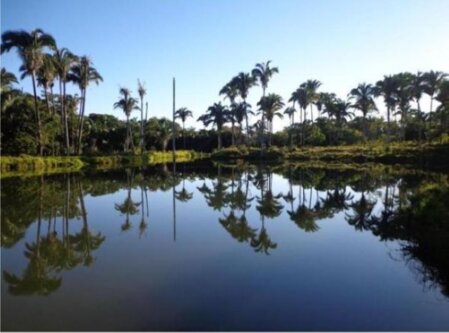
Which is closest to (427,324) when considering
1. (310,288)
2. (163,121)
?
(310,288)

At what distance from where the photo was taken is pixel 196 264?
7.84 metres

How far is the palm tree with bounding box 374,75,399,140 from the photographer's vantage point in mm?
59416

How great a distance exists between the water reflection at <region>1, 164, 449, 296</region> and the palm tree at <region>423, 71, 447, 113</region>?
39228 mm

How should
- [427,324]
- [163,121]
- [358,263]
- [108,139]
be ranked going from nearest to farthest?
1. [427,324]
2. [358,263]
3. [108,139]
4. [163,121]

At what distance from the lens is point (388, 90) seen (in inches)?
2357

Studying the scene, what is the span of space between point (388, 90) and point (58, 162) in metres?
47.3

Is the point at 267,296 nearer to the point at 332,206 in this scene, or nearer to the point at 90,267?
the point at 90,267

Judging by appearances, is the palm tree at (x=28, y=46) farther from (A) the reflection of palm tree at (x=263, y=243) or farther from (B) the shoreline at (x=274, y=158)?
(A) the reflection of palm tree at (x=263, y=243)

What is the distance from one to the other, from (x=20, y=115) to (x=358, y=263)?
1560 inches

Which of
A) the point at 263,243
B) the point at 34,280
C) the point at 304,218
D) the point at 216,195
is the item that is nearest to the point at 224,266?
the point at 263,243

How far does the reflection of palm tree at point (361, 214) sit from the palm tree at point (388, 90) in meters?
47.8

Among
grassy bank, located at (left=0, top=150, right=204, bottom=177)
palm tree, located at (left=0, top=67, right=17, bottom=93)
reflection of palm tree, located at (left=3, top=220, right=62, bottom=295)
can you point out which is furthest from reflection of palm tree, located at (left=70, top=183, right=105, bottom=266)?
palm tree, located at (left=0, top=67, right=17, bottom=93)

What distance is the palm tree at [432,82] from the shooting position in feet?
178

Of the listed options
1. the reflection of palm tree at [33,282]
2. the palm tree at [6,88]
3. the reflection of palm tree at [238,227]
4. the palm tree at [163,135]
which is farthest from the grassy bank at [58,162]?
the reflection of palm tree at [33,282]
